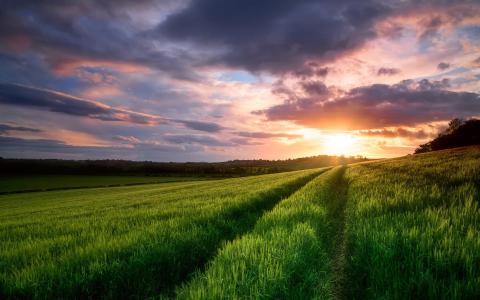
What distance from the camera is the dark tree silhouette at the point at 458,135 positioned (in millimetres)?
50969

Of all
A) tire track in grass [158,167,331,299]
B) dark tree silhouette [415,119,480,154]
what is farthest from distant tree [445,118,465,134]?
tire track in grass [158,167,331,299]

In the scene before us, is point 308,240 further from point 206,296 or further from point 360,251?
point 206,296

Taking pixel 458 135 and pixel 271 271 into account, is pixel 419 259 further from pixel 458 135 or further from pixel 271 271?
pixel 458 135

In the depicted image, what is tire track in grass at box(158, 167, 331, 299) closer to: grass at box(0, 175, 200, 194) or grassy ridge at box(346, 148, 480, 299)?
grassy ridge at box(346, 148, 480, 299)

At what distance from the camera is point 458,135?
5669 cm

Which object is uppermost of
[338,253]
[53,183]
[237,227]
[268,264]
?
[268,264]

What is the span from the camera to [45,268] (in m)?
4.39

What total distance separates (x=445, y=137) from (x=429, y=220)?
2778 inches

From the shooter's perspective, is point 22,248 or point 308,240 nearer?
point 308,240

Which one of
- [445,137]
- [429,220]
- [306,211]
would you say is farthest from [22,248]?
[445,137]

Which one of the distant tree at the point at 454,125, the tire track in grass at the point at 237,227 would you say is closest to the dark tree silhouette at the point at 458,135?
the distant tree at the point at 454,125

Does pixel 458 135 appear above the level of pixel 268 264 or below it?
above

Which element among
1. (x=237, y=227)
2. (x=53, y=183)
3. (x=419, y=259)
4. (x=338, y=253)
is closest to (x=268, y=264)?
(x=419, y=259)

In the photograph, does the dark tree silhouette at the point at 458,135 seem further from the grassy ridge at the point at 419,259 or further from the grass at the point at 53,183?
the grass at the point at 53,183
